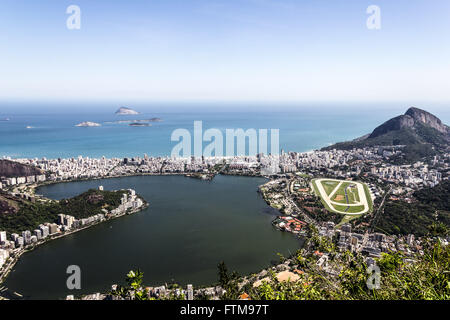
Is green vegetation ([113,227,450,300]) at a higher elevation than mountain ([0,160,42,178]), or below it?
higher

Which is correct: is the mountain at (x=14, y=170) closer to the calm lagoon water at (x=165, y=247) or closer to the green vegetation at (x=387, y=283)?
the calm lagoon water at (x=165, y=247)

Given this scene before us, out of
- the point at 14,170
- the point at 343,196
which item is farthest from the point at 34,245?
the point at 343,196

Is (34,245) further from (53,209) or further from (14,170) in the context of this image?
(14,170)

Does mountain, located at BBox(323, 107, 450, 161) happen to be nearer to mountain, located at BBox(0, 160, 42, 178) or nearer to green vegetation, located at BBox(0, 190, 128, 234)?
green vegetation, located at BBox(0, 190, 128, 234)

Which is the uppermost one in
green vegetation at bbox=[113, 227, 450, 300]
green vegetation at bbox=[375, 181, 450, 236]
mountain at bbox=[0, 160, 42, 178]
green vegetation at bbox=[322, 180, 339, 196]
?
green vegetation at bbox=[113, 227, 450, 300]

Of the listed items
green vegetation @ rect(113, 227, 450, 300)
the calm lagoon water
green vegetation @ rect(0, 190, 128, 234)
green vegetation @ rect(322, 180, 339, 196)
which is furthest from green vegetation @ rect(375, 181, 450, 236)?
green vegetation @ rect(0, 190, 128, 234)
